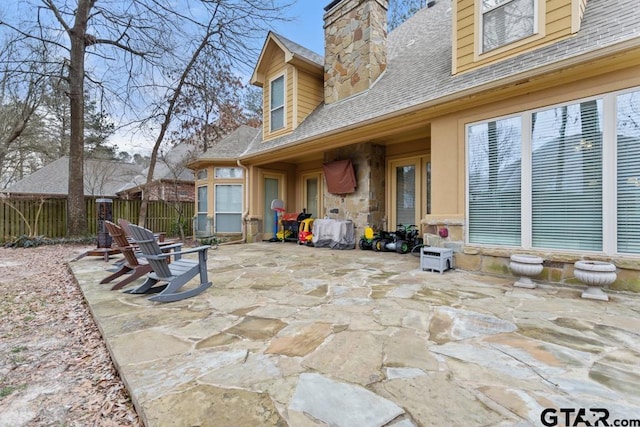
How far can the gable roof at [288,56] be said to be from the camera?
26.7ft

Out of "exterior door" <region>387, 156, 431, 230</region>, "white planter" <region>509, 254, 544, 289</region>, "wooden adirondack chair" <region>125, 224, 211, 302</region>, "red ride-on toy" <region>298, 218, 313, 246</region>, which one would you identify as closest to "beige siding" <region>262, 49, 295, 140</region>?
"red ride-on toy" <region>298, 218, 313, 246</region>

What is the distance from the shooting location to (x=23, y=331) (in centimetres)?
267

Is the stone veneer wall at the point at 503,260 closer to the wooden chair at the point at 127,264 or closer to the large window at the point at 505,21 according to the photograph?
the large window at the point at 505,21

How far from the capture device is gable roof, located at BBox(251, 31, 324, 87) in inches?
321

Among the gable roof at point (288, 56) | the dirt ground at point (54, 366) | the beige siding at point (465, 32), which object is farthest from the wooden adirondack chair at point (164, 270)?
the gable roof at point (288, 56)

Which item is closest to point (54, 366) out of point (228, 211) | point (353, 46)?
point (228, 211)

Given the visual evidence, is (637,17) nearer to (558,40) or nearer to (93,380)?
(558,40)

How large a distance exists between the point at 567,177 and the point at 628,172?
0.54m

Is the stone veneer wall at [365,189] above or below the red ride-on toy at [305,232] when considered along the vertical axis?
above

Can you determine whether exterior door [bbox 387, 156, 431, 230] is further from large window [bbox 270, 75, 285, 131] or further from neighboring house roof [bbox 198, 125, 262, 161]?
neighboring house roof [bbox 198, 125, 262, 161]

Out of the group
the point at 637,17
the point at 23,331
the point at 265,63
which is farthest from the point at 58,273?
the point at 637,17

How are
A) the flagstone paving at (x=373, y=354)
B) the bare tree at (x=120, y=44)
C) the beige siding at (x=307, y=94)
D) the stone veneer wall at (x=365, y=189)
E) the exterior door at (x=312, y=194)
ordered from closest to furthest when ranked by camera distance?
the flagstone paving at (x=373, y=354)
the stone veneer wall at (x=365, y=189)
the bare tree at (x=120, y=44)
the beige siding at (x=307, y=94)
the exterior door at (x=312, y=194)

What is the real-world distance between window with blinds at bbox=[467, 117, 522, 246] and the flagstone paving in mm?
922

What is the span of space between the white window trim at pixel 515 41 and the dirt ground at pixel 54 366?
596 centimetres
